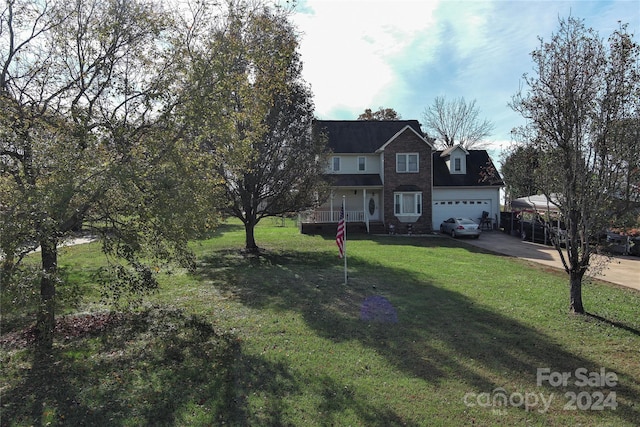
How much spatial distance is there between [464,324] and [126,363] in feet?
20.2

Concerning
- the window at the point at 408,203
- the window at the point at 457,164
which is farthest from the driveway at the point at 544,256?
the window at the point at 457,164

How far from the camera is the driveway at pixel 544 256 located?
478 inches

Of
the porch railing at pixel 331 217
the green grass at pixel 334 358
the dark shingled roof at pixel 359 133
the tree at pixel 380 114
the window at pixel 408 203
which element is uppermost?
the tree at pixel 380 114

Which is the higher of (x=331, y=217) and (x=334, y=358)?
(x=331, y=217)

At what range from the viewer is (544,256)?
1686cm

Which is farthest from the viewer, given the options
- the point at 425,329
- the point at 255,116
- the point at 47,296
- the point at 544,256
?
the point at 544,256

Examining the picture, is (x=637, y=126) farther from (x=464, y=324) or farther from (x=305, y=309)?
(x=305, y=309)

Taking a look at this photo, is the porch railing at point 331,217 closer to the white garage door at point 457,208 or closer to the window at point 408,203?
the window at point 408,203

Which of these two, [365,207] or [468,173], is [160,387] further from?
[468,173]

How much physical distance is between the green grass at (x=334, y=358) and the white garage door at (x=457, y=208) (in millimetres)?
16737

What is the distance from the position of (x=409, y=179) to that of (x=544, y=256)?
10969 mm

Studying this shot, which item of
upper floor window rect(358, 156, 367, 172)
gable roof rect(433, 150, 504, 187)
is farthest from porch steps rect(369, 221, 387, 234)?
gable roof rect(433, 150, 504, 187)

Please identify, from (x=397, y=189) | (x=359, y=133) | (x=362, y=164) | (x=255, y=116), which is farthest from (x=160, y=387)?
(x=359, y=133)

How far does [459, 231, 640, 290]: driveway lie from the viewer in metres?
12.1
